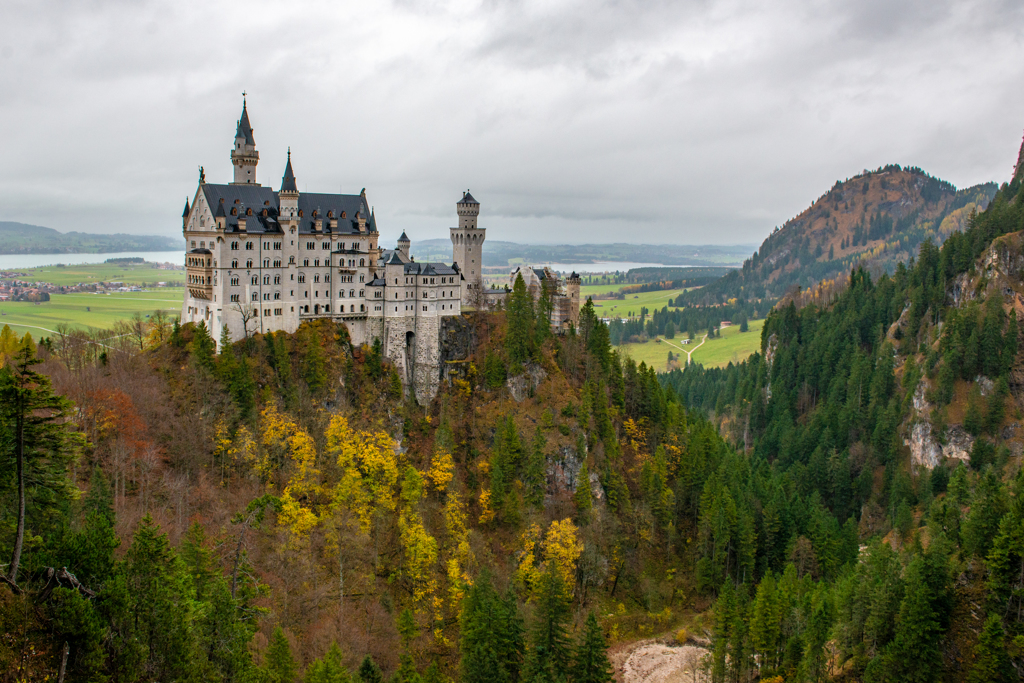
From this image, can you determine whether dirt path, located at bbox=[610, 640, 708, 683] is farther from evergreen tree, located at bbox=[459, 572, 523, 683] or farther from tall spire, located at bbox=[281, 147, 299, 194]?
tall spire, located at bbox=[281, 147, 299, 194]

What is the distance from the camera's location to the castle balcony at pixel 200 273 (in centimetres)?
7719

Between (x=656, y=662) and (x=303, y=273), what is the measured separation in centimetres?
5497

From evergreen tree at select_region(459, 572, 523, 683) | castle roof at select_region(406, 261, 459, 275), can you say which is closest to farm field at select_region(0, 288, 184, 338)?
castle roof at select_region(406, 261, 459, 275)

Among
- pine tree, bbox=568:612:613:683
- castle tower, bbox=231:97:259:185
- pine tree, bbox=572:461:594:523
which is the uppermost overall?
castle tower, bbox=231:97:259:185

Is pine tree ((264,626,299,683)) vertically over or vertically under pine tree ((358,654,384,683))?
over

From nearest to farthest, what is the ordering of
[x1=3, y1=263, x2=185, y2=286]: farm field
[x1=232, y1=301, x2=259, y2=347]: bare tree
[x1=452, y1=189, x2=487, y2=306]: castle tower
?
[x1=232, y1=301, x2=259, y2=347]: bare tree
[x1=452, y1=189, x2=487, y2=306]: castle tower
[x1=3, y1=263, x2=185, y2=286]: farm field

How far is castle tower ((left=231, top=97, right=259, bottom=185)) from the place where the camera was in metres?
84.8

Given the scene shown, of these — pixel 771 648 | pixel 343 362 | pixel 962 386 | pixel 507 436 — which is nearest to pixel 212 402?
pixel 343 362

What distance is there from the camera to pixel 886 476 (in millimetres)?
117438

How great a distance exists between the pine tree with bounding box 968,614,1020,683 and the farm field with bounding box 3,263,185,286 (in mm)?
133712

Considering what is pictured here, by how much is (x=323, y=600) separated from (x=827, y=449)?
9361 cm

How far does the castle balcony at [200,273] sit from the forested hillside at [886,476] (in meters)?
59.6

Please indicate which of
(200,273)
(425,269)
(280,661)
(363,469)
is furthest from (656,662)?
(200,273)

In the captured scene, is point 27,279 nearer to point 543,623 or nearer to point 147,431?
point 147,431
